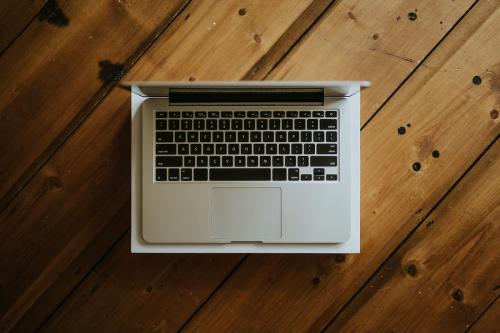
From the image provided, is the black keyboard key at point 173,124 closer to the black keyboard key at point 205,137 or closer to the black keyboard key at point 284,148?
the black keyboard key at point 205,137

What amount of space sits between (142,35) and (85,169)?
0.27 meters

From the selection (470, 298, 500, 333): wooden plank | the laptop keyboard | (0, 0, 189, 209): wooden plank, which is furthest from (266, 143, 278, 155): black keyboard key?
(470, 298, 500, 333): wooden plank

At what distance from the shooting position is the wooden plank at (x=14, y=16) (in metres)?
0.75

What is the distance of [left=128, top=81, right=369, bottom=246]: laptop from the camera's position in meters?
0.69

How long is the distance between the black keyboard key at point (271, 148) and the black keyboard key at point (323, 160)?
2.5 inches

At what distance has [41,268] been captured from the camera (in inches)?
29.9

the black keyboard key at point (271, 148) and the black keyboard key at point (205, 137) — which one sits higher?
the black keyboard key at point (271, 148)

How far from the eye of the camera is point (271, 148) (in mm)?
688

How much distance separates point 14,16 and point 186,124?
0.40 m

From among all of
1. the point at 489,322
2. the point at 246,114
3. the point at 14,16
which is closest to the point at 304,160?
the point at 246,114

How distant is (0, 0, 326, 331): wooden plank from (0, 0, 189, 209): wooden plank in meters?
0.03

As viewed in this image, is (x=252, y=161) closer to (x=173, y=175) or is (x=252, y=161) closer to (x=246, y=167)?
(x=246, y=167)

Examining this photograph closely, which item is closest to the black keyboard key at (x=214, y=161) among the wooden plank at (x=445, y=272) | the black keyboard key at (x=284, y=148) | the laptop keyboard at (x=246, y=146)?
the laptop keyboard at (x=246, y=146)

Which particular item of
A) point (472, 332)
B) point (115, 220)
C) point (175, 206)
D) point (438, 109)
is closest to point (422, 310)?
point (472, 332)
